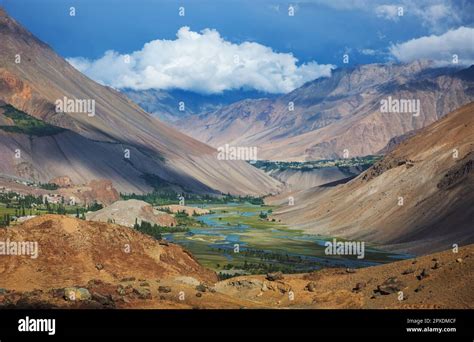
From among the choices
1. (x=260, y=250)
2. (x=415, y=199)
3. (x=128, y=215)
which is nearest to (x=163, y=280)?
(x=260, y=250)

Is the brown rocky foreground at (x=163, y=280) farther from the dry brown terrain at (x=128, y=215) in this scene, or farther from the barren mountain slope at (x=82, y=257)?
the dry brown terrain at (x=128, y=215)

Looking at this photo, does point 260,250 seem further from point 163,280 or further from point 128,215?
point 163,280

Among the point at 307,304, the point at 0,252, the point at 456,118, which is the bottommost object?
Result: the point at 307,304

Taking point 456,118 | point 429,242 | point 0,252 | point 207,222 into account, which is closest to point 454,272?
point 0,252

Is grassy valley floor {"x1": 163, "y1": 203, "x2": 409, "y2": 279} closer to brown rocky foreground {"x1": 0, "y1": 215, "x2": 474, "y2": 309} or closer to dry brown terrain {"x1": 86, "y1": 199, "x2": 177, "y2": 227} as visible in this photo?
dry brown terrain {"x1": 86, "y1": 199, "x2": 177, "y2": 227}

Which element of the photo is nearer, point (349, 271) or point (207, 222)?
point (349, 271)

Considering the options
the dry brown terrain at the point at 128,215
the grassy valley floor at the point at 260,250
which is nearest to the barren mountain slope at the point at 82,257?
the grassy valley floor at the point at 260,250
